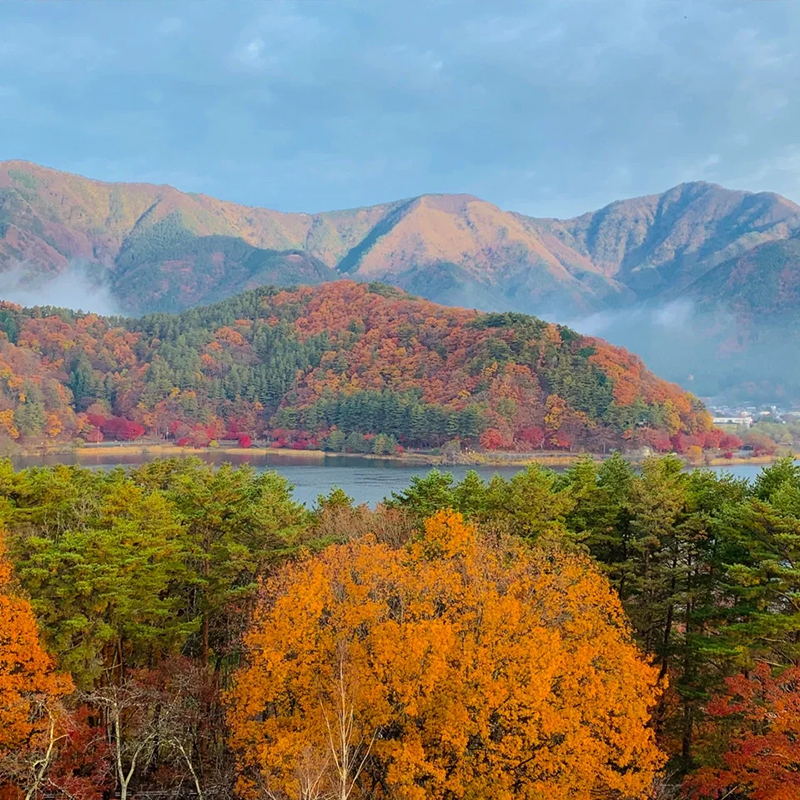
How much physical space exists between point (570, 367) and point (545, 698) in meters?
105

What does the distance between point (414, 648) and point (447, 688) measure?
125 centimetres

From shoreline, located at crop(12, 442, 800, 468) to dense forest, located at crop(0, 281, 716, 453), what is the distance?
2786 mm

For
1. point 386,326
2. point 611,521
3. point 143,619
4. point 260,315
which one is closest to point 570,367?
point 386,326

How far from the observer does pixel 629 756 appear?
14.9 metres

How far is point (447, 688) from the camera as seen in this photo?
14531 mm

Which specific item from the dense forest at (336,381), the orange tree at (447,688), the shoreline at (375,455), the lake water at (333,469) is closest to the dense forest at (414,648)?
the orange tree at (447,688)

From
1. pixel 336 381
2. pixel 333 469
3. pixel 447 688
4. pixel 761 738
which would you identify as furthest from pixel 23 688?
pixel 336 381

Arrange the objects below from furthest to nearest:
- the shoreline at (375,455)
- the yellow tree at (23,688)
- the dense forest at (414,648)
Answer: the shoreline at (375,455) < the yellow tree at (23,688) < the dense forest at (414,648)

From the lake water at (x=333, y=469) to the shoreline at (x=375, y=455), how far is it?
106 cm

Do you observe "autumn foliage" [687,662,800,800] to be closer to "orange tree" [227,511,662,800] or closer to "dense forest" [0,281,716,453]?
"orange tree" [227,511,662,800]

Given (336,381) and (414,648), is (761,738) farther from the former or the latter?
(336,381)

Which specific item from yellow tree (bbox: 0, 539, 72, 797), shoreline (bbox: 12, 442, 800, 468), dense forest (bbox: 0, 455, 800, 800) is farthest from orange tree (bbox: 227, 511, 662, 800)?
shoreline (bbox: 12, 442, 800, 468)

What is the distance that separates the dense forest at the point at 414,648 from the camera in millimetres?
14273

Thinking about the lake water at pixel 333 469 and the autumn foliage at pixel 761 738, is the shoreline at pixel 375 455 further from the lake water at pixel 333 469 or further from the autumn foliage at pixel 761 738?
the autumn foliage at pixel 761 738
